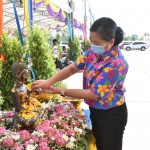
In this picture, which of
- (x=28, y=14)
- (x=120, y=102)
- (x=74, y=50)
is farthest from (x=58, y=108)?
(x=74, y=50)

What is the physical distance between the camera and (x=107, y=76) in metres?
2.10

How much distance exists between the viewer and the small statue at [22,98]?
2.39m

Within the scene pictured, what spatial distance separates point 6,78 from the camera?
420cm

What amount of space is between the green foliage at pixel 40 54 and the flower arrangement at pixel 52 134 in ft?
5.68

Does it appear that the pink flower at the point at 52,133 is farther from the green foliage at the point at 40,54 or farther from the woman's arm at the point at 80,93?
the green foliage at the point at 40,54

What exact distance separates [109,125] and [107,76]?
471 mm

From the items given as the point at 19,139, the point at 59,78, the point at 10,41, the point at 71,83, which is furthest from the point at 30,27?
the point at 71,83

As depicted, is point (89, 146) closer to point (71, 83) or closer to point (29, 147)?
point (29, 147)

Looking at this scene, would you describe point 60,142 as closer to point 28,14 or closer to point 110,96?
point 110,96

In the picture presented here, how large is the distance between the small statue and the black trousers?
56 centimetres

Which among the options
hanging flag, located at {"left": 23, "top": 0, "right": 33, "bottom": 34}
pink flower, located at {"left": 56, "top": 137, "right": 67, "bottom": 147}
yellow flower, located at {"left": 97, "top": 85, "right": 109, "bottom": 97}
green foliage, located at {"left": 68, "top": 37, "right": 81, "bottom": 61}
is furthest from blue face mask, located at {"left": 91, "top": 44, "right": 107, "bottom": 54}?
green foliage, located at {"left": 68, "top": 37, "right": 81, "bottom": 61}

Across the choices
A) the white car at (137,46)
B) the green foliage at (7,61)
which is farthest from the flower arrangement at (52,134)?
the white car at (137,46)

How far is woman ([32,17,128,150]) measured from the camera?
211cm

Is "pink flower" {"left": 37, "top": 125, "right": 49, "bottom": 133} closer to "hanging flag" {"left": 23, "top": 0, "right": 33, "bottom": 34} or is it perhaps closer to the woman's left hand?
the woman's left hand
